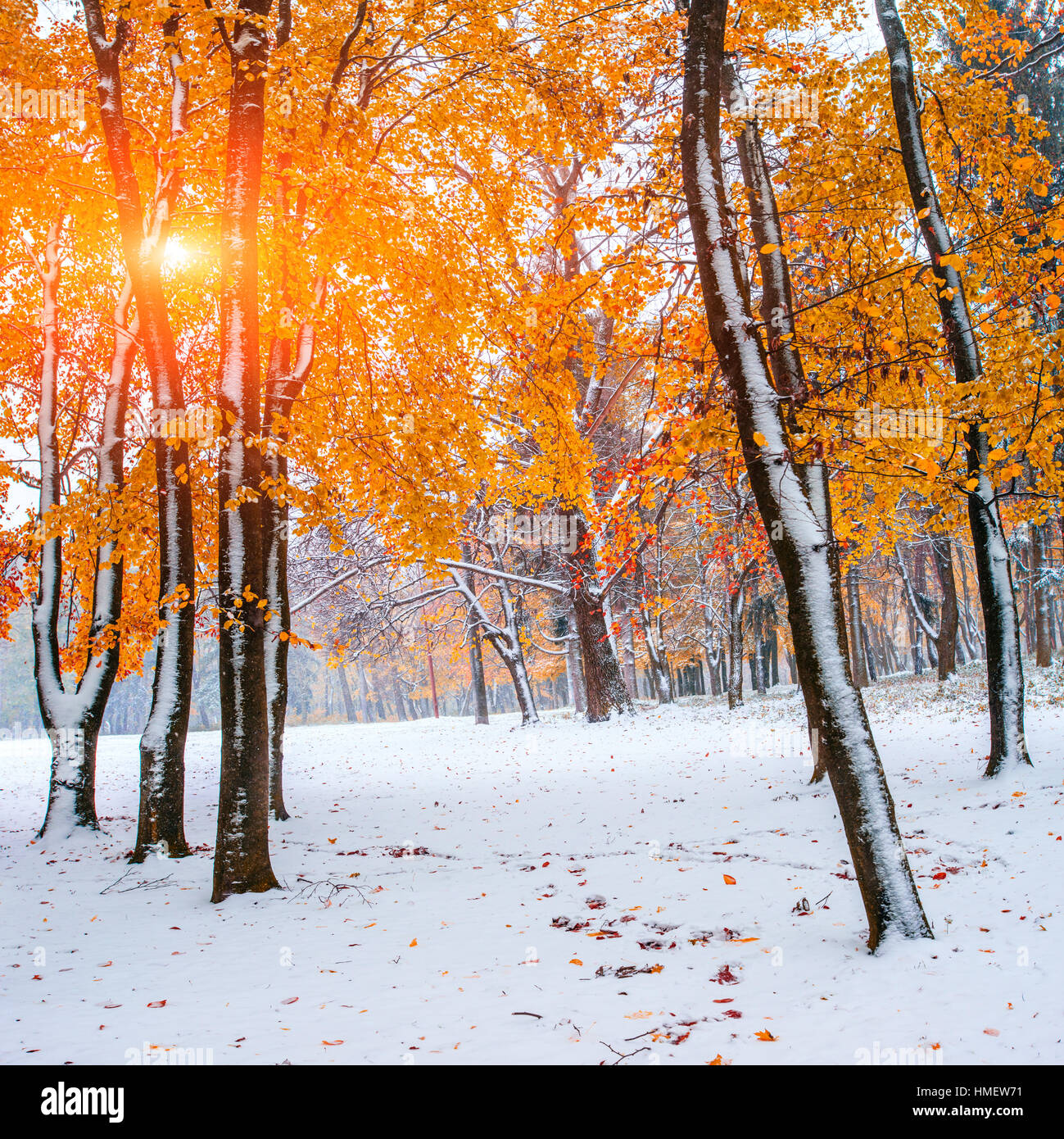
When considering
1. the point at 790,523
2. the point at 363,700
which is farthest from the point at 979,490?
the point at 363,700

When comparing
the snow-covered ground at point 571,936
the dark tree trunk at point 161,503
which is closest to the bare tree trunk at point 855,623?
the snow-covered ground at point 571,936

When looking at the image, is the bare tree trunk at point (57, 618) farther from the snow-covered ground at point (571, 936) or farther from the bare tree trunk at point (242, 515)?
the bare tree trunk at point (242, 515)

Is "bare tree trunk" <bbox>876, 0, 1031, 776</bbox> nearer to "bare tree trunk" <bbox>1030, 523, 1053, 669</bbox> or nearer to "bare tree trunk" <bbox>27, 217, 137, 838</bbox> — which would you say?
"bare tree trunk" <bbox>27, 217, 137, 838</bbox>

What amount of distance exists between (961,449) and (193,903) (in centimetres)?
987

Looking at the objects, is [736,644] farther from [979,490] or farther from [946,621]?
[979,490]

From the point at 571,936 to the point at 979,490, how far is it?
6.69 metres

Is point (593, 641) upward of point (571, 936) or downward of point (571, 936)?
upward

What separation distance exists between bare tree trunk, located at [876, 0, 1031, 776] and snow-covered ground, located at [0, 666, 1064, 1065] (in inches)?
26.0

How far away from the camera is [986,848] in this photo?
5.70 m

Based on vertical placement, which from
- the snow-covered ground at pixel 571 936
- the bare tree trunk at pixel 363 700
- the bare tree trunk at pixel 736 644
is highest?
the bare tree trunk at pixel 736 644

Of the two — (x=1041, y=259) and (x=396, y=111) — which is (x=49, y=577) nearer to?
(x=396, y=111)

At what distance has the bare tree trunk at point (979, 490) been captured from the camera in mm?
7672

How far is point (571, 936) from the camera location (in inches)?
189

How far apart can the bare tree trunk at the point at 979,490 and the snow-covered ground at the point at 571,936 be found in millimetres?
659
